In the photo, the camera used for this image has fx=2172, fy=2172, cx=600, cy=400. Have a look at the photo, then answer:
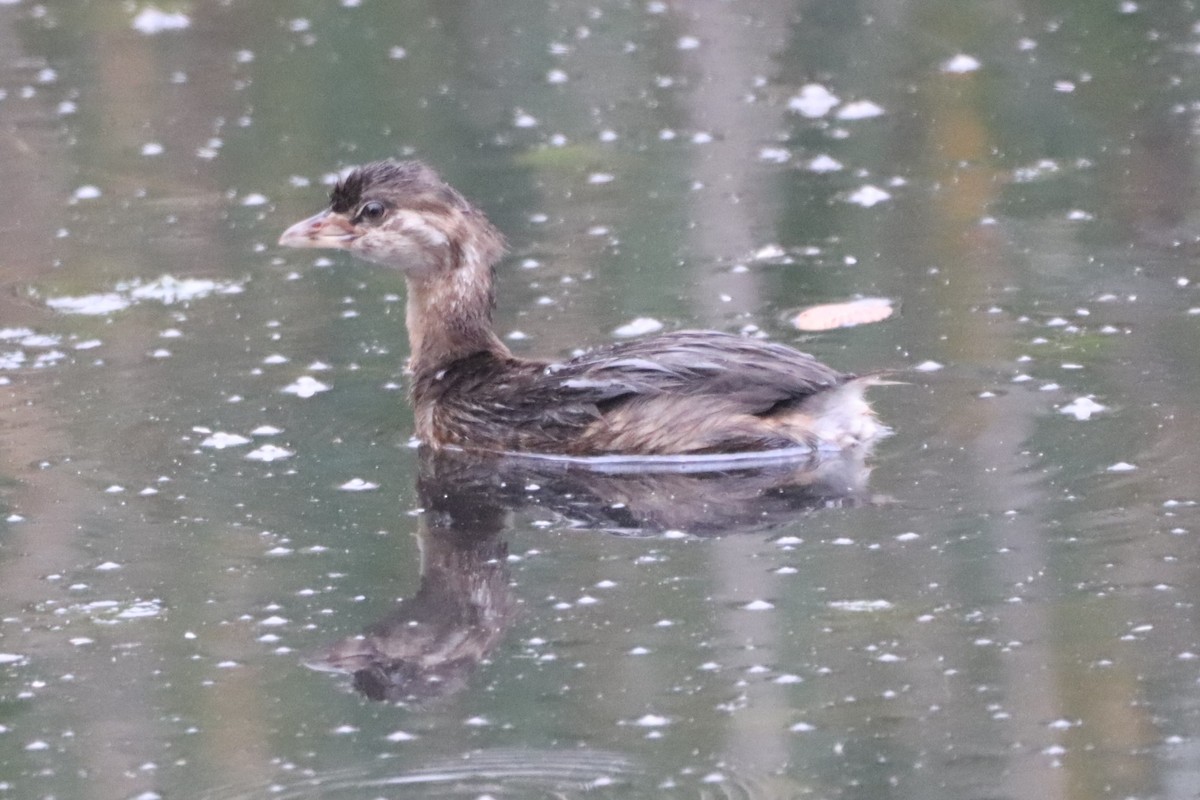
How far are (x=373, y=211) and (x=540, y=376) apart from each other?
93 centimetres

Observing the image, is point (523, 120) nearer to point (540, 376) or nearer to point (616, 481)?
point (540, 376)

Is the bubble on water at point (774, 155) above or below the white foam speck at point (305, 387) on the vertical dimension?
above

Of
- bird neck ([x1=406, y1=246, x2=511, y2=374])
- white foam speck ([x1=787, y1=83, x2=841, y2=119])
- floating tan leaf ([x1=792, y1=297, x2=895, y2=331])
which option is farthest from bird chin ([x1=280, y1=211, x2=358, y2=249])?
white foam speck ([x1=787, y1=83, x2=841, y2=119])

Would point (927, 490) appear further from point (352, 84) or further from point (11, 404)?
point (352, 84)

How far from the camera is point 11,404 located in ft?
24.6

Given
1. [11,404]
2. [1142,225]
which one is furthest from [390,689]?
[1142,225]

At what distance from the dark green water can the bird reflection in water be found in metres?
0.02

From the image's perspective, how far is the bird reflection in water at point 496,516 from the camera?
546 centimetres

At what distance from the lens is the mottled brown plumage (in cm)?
686

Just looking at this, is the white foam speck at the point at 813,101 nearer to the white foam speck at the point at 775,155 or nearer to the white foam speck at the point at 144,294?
the white foam speck at the point at 775,155

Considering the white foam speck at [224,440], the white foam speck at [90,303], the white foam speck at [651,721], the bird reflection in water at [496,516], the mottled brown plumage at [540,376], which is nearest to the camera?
the white foam speck at [651,721]

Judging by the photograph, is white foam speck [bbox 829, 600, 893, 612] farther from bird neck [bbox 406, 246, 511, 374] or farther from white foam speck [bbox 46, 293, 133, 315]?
white foam speck [bbox 46, 293, 133, 315]

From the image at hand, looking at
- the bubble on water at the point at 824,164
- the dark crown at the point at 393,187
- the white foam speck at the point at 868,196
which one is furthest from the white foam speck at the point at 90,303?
the bubble on water at the point at 824,164

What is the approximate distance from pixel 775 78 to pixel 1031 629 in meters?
6.70
